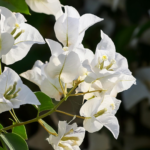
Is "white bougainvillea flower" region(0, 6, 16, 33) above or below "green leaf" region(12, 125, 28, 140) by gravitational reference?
above

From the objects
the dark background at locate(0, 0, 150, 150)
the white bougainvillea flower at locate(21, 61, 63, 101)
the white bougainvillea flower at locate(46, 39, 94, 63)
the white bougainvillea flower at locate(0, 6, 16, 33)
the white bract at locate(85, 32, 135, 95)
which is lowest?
the dark background at locate(0, 0, 150, 150)

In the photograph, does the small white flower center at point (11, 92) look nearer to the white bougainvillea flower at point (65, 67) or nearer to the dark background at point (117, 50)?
the white bougainvillea flower at point (65, 67)

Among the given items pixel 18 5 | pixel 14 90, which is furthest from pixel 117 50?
pixel 14 90

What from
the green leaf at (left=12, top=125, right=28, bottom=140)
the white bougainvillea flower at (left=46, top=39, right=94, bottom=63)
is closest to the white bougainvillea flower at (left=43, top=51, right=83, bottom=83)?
the white bougainvillea flower at (left=46, top=39, right=94, bottom=63)

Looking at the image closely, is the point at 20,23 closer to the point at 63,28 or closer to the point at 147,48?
the point at 63,28

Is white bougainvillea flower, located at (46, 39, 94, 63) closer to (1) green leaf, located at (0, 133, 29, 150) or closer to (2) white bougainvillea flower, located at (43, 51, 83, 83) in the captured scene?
(2) white bougainvillea flower, located at (43, 51, 83, 83)

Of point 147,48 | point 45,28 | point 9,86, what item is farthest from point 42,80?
point 147,48
